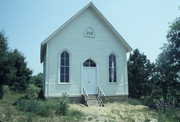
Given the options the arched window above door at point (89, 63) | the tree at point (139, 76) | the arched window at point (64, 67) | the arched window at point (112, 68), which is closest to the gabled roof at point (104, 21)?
the arched window at point (112, 68)

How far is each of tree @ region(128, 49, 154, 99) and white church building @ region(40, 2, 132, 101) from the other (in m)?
3.89

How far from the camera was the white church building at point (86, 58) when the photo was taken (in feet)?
53.7

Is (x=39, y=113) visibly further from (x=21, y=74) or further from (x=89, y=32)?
(x=21, y=74)

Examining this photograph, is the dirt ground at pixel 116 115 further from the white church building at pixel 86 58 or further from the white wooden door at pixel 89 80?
the white church building at pixel 86 58

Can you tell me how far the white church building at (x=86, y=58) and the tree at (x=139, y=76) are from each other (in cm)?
389

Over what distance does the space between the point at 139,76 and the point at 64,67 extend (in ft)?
30.7

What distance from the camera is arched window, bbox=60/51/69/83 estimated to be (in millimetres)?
16531

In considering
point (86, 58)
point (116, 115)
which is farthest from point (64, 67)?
point (116, 115)

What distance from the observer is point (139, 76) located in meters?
22.1

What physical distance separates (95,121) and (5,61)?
11637mm

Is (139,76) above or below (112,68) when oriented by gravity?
below

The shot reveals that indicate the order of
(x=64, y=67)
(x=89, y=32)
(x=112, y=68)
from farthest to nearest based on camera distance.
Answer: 1. (x=112, y=68)
2. (x=89, y=32)
3. (x=64, y=67)

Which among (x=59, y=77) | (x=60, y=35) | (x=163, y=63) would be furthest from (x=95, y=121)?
(x=163, y=63)

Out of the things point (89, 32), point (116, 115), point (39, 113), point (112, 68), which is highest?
point (89, 32)
